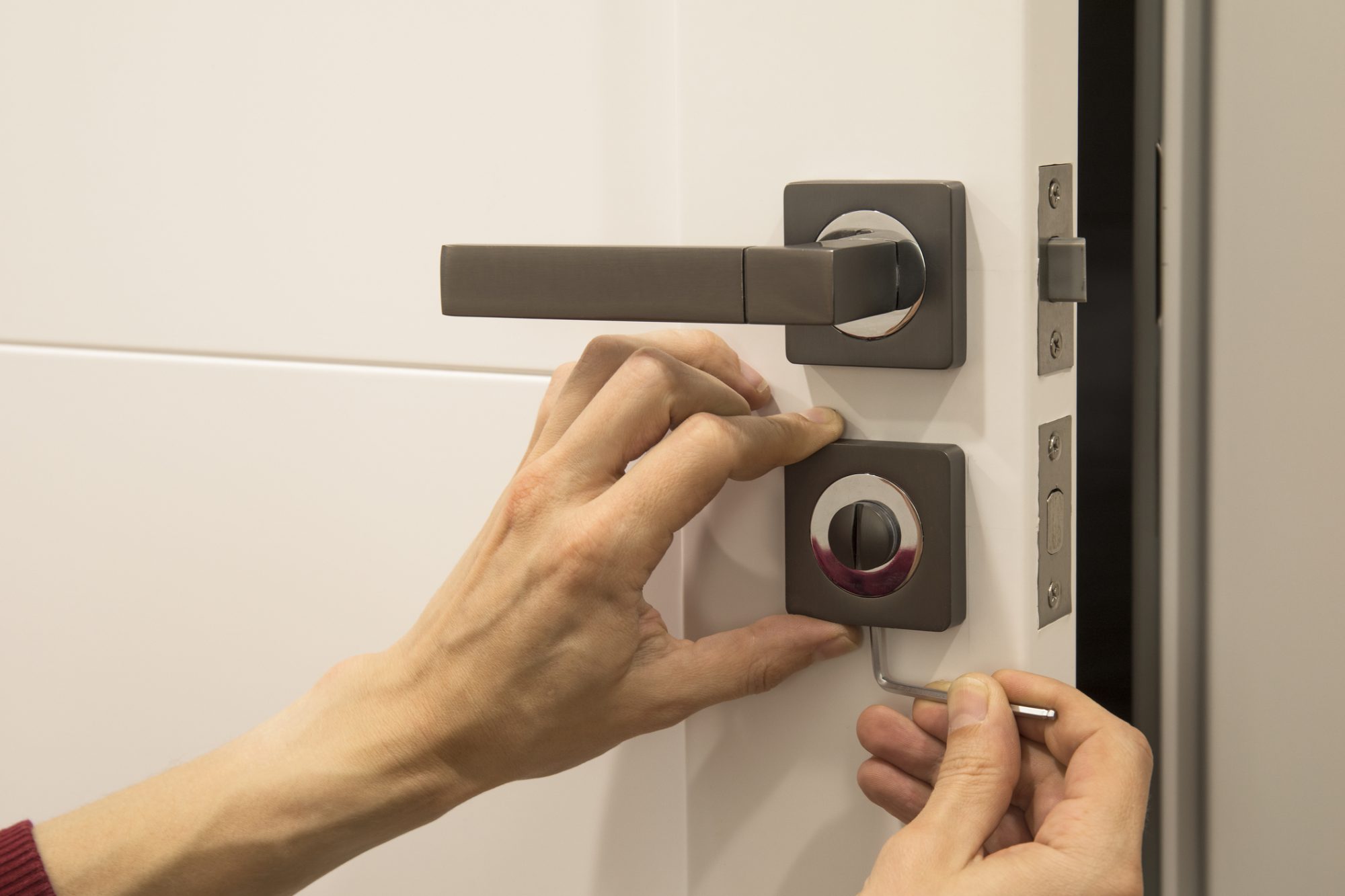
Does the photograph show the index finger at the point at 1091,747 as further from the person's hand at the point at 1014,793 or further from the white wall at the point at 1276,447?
the white wall at the point at 1276,447

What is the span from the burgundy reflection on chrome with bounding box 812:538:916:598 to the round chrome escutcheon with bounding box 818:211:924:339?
75mm

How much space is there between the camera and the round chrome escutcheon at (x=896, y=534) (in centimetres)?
41

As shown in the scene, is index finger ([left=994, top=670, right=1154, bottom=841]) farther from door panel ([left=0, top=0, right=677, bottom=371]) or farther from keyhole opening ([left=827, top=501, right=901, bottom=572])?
door panel ([left=0, top=0, right=677, bottom=371])

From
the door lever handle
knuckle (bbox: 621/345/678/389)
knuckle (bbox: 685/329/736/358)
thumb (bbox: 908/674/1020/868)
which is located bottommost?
thumb (bbox: 908/674/1020/868)

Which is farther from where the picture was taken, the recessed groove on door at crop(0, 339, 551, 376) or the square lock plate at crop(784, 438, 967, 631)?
the recessed groove on door at crop(0, 339, 551, 376)

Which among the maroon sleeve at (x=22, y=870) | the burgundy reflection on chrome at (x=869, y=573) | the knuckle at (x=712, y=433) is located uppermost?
the knuckle at (x=712, y=433)

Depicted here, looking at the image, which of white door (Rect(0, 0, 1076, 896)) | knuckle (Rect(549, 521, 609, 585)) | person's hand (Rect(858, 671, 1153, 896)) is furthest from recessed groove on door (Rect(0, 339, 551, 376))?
person's hand (Rect(858, 671, 1153, 896))

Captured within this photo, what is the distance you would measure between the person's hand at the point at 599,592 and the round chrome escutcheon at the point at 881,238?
3 centimetres

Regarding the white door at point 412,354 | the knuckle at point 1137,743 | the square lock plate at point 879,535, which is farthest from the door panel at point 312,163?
the knuckle at point 1137,743

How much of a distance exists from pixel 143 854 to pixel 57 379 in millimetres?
266

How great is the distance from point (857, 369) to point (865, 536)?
6cm

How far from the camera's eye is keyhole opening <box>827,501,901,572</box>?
1.36 feet

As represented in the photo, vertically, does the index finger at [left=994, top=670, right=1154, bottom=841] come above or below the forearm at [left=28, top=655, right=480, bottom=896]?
above

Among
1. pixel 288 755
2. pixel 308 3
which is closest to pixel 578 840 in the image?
pixel 288 755
